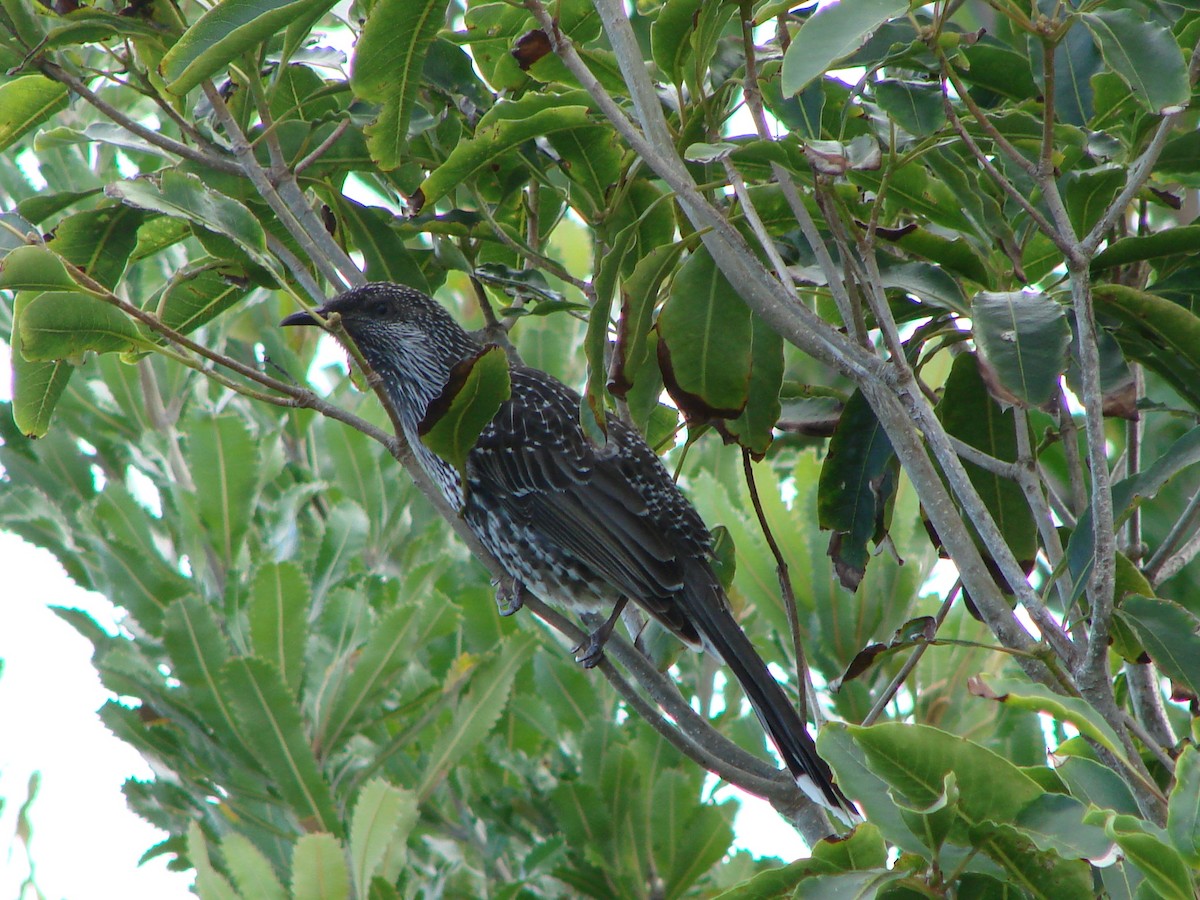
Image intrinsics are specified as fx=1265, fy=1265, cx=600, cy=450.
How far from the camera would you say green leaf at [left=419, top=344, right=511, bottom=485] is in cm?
231

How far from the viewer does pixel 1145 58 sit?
1975 mm

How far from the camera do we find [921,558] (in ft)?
13.0

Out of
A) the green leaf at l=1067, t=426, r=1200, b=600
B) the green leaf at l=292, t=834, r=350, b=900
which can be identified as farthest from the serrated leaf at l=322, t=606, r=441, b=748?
the green leaf at l=1067, t=426, r=1200, b=600

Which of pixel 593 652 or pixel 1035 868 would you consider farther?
pixel 593 652

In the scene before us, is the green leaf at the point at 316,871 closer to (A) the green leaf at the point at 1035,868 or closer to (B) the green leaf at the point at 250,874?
(B) the green leaf at the point at 250,874

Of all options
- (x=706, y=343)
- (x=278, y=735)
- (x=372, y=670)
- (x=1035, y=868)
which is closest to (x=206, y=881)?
(x=278, y=735)

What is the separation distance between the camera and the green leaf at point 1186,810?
1472mm

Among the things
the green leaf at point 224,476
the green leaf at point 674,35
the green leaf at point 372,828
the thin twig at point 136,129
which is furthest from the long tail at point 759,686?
the thin twig at point 136,129

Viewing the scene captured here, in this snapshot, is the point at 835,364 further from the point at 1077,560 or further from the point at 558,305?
the point at 558,305

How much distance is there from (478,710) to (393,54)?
1.86 meters

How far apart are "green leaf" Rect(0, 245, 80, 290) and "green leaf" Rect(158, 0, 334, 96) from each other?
1.22ft

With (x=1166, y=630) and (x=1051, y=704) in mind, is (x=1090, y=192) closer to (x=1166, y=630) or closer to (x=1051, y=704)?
(x=1166, y=630)

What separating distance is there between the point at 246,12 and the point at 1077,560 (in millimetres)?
1660

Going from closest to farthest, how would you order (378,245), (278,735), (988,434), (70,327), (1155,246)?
(1155,246), (70,327), (988,434), (378,245), (278,735)
